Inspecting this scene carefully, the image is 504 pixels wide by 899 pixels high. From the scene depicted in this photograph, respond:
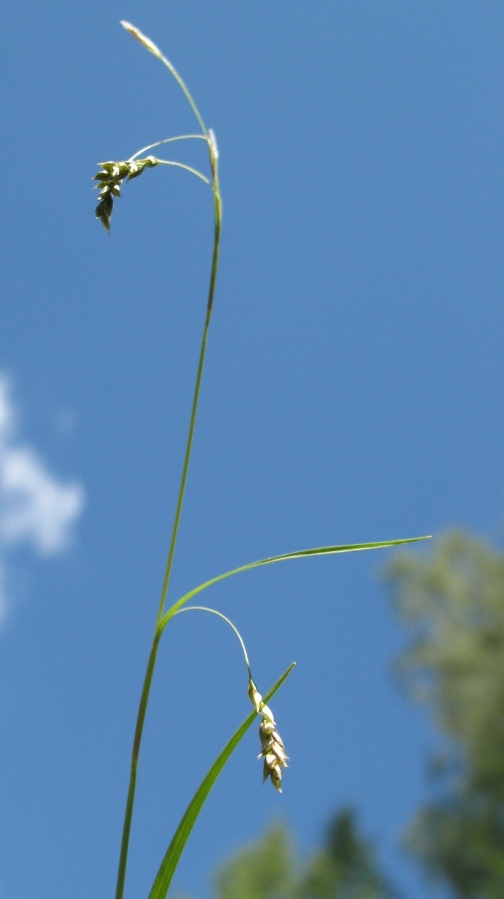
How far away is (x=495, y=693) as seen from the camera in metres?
15.2

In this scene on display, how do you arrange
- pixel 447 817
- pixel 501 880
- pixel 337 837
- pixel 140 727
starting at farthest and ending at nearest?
1. pixel 447 817
2. pixel 337 837
3. pixel 501 880
4. pixel 140 727

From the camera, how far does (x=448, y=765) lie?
1675 centimetres

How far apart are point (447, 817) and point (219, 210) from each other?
17475mm

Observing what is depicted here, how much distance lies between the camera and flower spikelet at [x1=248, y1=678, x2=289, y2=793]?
70 cm

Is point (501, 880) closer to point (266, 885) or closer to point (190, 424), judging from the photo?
point (266, 885)

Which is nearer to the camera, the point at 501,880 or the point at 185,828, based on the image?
the point at 185,828

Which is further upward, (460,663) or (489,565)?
(489,565)

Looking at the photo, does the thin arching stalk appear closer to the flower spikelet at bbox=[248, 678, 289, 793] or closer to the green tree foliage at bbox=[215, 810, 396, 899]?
the flower spikelet at bbox=[248, 678, 289, 793]

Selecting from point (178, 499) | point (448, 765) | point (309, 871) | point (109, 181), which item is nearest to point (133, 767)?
point (178, 499)

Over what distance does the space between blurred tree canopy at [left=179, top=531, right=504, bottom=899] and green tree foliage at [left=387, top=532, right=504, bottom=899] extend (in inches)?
0.8

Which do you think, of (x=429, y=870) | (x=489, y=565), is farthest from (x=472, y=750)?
(x=489, y=565)

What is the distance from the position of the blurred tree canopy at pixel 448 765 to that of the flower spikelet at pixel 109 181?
48.6 feet

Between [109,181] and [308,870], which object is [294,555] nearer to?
[109,181]

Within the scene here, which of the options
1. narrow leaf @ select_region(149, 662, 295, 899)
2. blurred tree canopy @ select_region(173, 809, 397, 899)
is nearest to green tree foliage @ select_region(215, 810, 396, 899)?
blurred tree canopy @ select_region(173, 809, 397, 899)
